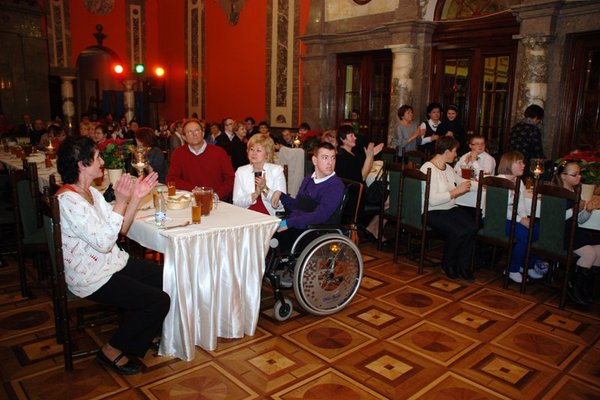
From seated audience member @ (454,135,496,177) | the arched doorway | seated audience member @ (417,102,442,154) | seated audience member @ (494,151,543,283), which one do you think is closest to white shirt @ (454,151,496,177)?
seated audience member @ (454,135,496,177)

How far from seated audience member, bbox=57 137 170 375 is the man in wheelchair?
96 cm

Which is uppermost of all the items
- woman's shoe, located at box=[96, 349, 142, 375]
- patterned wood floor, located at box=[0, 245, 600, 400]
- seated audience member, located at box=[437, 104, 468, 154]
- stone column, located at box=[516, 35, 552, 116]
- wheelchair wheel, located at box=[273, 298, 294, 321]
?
stone column, located at box=[516, 35, 552, 116]

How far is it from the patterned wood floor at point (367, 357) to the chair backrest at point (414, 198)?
0.82m

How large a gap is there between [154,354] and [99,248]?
0.88 m

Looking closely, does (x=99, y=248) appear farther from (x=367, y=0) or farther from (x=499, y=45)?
(x=367, y=0)

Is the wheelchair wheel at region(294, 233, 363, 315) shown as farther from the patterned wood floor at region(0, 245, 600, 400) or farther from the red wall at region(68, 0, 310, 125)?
the red wall at region(68, 0, 310, 125)

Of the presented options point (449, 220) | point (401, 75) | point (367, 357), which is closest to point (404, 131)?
point (401, 75)

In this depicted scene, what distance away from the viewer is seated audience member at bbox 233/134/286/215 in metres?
3.84

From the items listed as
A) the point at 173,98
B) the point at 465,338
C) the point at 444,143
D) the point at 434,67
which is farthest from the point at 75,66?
the point at 465,338

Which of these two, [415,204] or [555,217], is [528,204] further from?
[415,204]

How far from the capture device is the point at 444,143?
4.46 metres

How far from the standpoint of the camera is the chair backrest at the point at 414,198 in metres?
4.38

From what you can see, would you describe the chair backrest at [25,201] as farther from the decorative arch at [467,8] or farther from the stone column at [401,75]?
the decorative arch at [467,8]

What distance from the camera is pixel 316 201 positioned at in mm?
3531
